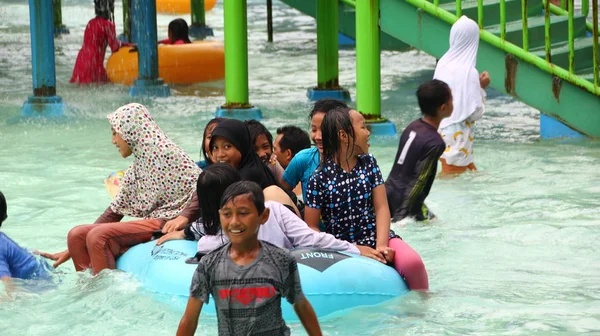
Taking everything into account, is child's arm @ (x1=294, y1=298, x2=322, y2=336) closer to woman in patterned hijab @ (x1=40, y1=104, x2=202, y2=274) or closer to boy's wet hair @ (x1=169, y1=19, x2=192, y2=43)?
woman in patterned hijab @ (x1=40, y1=104, x2=202, y2=274)

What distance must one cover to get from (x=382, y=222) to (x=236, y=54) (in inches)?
225

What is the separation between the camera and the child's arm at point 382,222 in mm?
5555

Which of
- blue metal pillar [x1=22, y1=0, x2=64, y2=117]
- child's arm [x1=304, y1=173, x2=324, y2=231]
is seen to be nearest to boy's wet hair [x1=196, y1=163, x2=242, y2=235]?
child's arm [x1=304, y1=173, x2=324, y2=231]

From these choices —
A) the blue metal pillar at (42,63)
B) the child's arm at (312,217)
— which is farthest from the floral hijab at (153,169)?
the blue metal pillar at (42,63)

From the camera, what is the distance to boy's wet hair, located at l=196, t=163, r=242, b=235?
5086mm

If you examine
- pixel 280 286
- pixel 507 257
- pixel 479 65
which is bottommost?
pixel 507 257

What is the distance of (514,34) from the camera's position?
34.3ft

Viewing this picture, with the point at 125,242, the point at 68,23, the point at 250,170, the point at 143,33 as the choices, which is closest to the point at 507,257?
the point at 250,170

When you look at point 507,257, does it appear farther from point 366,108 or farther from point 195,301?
point 366,108

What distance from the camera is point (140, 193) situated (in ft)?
20.5

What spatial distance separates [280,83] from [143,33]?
2.29 m

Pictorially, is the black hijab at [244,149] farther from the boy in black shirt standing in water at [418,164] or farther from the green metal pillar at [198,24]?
the green metal pillar at [198,24]

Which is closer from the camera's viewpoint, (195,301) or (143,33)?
(195,301)

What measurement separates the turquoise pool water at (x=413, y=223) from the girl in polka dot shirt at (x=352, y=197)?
10.6 inches
